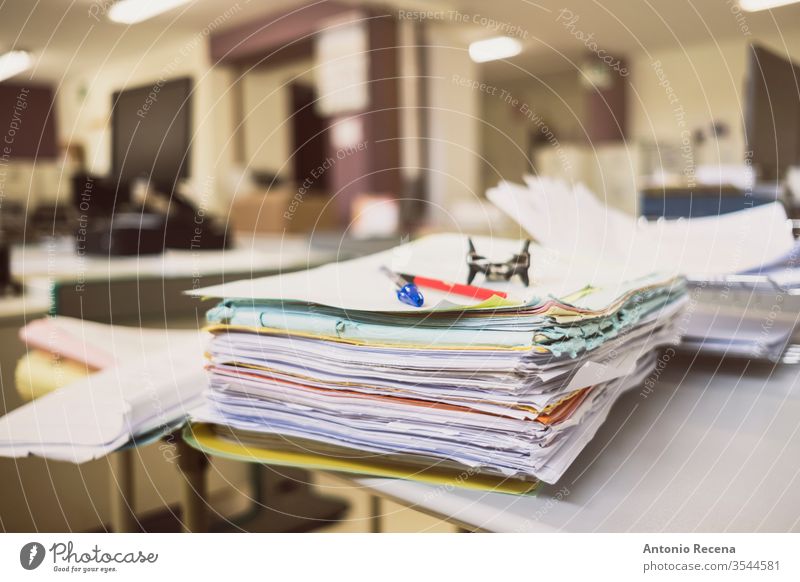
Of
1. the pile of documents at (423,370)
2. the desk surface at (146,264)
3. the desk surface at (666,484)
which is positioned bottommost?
the desk surface at (666,484)

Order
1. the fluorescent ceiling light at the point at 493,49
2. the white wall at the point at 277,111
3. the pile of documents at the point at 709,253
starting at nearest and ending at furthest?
the pile of documents at the point at 709,253 < the fluorescent ceiling light at the point at 493,49 < the white wall at the point at 277,111

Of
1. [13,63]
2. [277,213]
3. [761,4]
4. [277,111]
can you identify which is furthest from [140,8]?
[277,111]

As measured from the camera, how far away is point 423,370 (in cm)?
26

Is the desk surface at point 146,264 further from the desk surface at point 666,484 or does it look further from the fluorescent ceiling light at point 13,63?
the desk surface at point 666,484

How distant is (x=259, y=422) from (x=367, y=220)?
214cm

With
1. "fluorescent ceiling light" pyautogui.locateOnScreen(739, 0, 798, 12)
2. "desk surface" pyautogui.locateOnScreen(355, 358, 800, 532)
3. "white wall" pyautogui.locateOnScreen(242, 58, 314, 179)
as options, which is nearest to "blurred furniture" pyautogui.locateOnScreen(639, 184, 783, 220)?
"fluorescent ceiling light" pyautogui.locateOnScreen(739, 0, 798, 12)

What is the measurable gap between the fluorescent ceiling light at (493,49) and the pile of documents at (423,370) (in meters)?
0.32

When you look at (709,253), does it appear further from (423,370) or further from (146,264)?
(146,264)

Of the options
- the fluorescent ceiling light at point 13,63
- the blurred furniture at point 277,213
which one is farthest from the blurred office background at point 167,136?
the blurred furniture at point 277,213

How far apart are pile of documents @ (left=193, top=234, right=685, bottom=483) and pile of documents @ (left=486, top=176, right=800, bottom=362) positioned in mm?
137

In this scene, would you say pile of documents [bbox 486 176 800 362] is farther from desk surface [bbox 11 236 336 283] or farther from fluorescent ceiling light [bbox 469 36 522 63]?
desk surface [bbox 11 236 336 283]

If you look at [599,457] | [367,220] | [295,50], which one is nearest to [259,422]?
[599,457]

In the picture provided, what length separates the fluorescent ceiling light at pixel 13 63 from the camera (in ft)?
1.60
